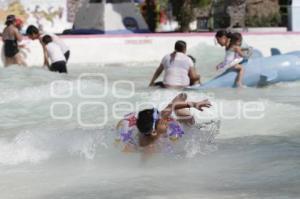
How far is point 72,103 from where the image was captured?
11.8 metres

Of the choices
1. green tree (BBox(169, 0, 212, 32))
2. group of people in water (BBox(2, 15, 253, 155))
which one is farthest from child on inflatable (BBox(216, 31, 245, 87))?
green tree (BBox(169, 0, 212, 32))

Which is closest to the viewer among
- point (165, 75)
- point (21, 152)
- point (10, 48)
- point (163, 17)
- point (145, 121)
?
point (145, 121)

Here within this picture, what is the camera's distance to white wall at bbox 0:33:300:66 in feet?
66.5

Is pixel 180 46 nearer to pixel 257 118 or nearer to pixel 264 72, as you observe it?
pixel 257 118

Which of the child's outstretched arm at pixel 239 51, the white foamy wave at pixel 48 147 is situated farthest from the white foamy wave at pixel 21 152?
the child's outstretched arm at pixel 239 51

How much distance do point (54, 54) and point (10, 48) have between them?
3.39 meters

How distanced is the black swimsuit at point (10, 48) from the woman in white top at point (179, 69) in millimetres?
6196

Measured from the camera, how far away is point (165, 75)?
1155 cm

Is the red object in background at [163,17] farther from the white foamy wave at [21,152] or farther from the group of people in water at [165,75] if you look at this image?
the white foamy wave at [21,152]

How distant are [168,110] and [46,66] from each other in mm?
8016

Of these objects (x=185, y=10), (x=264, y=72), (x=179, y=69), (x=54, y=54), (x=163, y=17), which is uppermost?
(x=185, y=10)

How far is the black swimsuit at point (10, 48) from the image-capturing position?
16.7 m

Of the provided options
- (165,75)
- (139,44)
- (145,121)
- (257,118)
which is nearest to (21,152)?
(145,121)

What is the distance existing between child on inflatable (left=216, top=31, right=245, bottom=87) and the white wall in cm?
777
